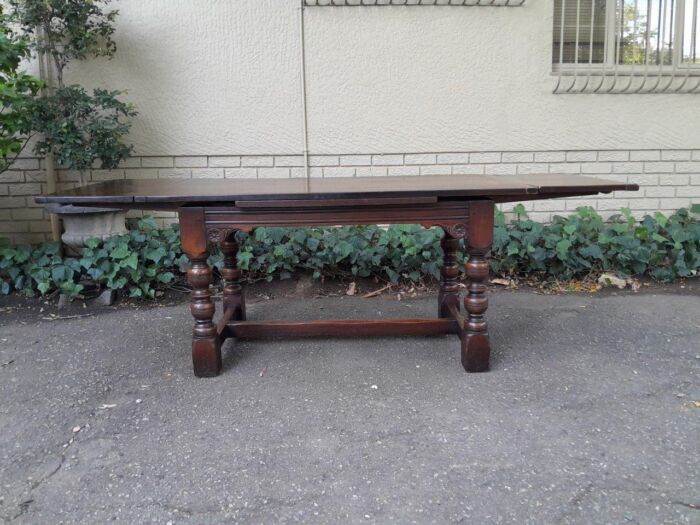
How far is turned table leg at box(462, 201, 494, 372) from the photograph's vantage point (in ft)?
9.03

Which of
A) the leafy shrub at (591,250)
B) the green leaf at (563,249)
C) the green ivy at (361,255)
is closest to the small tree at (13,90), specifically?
the green ivy at (361,255)

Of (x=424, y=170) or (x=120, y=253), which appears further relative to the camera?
(x=424, y=170)

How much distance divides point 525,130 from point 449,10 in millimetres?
1177

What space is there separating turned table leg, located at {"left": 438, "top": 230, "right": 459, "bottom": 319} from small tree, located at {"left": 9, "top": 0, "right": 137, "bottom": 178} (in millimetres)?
2504

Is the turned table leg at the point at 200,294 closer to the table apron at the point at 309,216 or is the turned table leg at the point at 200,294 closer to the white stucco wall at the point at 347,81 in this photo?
the table apron at the point at 309,216

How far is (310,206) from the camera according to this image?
8.63ft

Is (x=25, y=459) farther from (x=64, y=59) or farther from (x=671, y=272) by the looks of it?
(x=671, y=272)

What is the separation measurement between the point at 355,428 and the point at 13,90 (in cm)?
314

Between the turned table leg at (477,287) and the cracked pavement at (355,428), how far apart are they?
111 mm

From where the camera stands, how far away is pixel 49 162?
14.7 feet

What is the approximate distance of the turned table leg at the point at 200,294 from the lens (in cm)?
270

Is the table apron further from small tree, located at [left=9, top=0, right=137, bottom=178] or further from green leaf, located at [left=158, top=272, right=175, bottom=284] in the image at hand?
small tree, located at [left=9, top=0, right=137, bottom=178]

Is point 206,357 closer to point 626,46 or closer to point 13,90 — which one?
point 13,90

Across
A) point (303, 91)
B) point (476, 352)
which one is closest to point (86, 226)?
point (303, 91)
